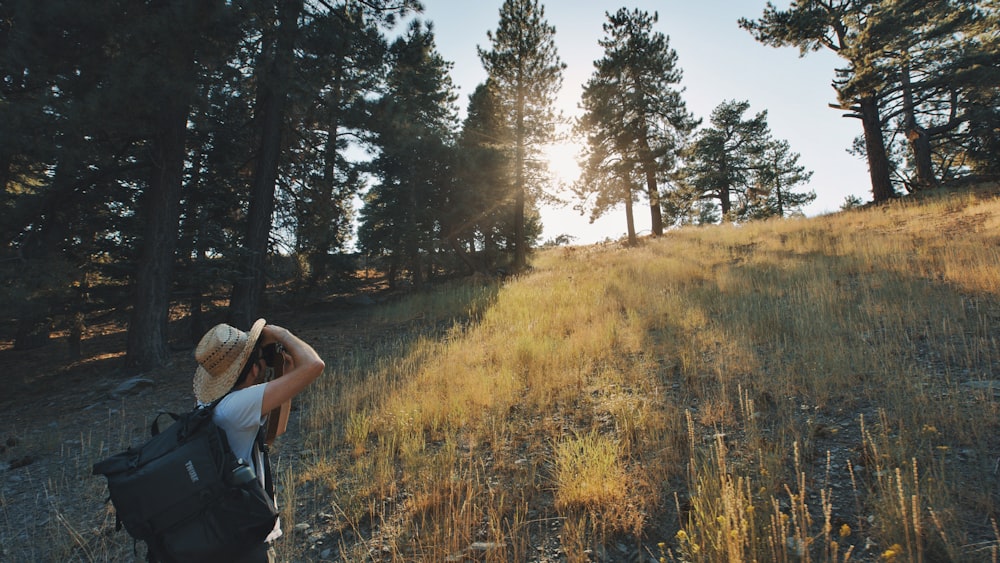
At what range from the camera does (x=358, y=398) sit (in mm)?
5910

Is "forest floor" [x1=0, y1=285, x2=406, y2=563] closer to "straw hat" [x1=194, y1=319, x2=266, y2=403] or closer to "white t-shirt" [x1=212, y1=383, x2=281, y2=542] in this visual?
"straw hat" [x1=194, y1=319, x2=266, y2=403]

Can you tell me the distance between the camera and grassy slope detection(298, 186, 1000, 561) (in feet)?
8.20

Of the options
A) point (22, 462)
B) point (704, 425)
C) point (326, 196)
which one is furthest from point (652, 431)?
point (326, 196)

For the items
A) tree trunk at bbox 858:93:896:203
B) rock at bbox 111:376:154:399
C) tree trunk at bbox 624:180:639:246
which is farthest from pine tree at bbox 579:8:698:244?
rock at bbox 111:376:154:399

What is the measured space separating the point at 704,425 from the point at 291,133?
43.9ft

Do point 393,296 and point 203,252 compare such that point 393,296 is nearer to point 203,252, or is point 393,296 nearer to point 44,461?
point 203,252

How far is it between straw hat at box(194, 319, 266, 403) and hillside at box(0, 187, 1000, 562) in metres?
1.46

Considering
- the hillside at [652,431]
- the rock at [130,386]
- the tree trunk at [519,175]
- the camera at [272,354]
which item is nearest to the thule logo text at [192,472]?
the camera at [272,354]

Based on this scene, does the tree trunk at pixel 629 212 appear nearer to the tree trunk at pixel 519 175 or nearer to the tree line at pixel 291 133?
the tree line at pixel 291 133

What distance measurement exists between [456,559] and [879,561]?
2384mm

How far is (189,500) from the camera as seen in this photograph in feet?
5.07

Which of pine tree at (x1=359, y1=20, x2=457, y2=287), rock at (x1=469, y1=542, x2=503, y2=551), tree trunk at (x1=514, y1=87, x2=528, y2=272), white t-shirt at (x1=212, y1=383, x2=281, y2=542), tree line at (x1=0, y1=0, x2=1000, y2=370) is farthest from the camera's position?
tree trunk at (x1=514, y1=87, x2=528, y2=272)

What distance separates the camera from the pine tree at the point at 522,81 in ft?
66.1

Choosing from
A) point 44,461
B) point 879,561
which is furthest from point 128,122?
point 879,561
